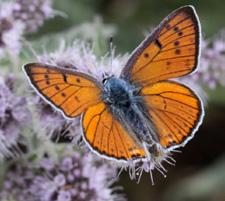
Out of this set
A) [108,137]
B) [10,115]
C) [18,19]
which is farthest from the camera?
[18,19]

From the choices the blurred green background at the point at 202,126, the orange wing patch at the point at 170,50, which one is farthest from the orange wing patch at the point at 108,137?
the blurred green background at the point at 202,126

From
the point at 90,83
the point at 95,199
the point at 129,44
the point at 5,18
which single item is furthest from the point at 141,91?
the point at 129,44

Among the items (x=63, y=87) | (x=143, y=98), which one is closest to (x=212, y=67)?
(x=143, y=98)

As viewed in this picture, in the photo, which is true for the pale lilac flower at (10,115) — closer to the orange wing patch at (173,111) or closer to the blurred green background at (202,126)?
the orange wing patch at (173,111)

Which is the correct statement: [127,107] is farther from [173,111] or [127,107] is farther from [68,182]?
[68,182]

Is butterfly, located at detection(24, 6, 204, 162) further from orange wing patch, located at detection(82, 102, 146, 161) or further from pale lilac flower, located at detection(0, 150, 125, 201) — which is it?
pale lilac flower, located at detection(0, 150, 125, 201)

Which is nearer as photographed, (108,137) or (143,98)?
(108,137)

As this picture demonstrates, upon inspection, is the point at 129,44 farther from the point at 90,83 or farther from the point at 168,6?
the point at 90,83
